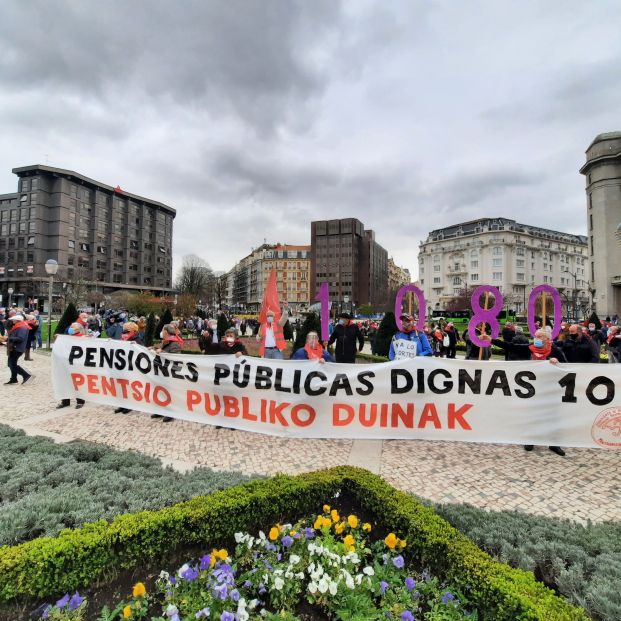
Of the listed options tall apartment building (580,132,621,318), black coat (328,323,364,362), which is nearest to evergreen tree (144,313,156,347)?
black coat (328,323,364,362)

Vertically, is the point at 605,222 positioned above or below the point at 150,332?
above

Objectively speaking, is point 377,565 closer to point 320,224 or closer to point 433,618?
point 433,618

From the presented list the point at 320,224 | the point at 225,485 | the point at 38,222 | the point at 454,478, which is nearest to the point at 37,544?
the point at 225,485

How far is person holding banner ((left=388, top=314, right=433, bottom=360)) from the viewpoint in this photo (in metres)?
6.38

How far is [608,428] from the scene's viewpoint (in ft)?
16.7

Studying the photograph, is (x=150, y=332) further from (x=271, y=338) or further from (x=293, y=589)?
(x=293, y=589)

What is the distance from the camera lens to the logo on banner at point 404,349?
6.35 metres

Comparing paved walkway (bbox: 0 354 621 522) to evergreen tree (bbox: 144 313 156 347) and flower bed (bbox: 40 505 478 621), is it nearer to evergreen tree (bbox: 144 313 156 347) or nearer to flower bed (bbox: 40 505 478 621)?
flower bed (bbox: 40 505 478 621)

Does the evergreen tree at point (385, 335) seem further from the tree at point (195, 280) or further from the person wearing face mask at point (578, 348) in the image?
the tree at point (195, 280)

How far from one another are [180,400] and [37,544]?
13.3 feet

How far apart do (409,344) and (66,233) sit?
293 ft

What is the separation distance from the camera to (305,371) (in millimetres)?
5805

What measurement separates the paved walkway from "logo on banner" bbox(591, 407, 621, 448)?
34 cm

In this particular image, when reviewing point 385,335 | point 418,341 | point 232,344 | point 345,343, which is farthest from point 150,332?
point 418,341
